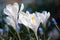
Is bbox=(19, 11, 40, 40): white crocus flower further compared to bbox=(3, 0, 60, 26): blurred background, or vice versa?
bbox=(3, 0, 60, 26): blurred background

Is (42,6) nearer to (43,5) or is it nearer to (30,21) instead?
(43,5)

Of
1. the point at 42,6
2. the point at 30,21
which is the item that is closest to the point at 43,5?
the point at 42,6

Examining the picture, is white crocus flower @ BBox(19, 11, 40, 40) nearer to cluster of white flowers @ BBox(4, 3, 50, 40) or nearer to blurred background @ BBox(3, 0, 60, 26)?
cluster of white flowers @ BBox(4, 3, 50, 40)

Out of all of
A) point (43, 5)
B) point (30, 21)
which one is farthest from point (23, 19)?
point (43, 5)

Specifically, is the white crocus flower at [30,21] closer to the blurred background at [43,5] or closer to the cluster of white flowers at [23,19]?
the cluster of white flowers at [23,19]

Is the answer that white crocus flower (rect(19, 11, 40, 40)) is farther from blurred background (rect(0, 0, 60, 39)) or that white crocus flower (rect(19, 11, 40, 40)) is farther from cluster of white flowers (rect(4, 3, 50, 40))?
blurred background (rect(0, 0, 60, 39))

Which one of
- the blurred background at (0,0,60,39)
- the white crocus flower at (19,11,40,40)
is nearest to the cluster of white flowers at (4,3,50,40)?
the white crocus flower at (19,11,40,40)

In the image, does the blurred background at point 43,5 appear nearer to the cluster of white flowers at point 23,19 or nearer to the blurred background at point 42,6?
the blurred background at point 42,6

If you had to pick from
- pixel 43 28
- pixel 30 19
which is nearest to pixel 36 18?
pixel 30 19

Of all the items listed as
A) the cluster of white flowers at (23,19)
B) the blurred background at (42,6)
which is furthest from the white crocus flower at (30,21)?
the blurred background at (42,6)

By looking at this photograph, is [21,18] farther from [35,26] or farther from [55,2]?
[55,2]

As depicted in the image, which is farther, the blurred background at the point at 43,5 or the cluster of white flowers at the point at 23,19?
the blurred background at the point at 43,5

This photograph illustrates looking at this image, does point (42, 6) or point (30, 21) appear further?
point (42, 6)
